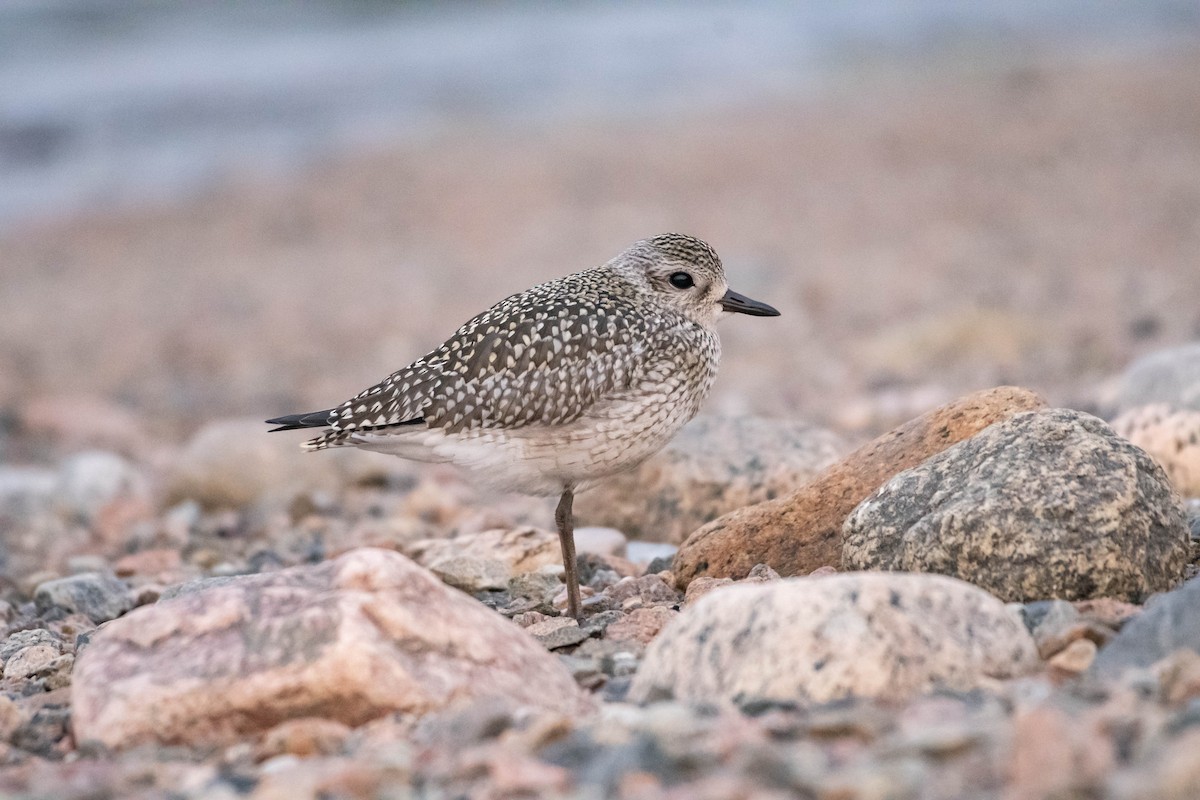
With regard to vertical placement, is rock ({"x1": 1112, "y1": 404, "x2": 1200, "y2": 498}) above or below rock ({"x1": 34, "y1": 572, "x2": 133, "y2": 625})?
above

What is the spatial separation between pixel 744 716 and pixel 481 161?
1707 cm

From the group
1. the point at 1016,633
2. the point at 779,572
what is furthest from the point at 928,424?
the point at 1016,633

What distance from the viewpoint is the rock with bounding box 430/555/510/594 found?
6207 millimetres

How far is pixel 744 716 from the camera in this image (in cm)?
395

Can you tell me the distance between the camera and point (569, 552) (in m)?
5.81

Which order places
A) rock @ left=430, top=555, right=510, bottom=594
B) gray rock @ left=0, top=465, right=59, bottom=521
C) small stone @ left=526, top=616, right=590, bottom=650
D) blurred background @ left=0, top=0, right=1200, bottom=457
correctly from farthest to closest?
blurred background @ left=0, top=0, right=1200, bottom=457, gray rock @ left=0, top=465, right=59, bottom=521, rock @ left=430, top=555, right=510, bottom=594, small stone @ left=526, top=616, right=590, bottom=650

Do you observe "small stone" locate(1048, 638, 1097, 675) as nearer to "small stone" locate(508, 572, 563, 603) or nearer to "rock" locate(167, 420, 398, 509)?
"small stone" locate(508, 572, 563, 603)

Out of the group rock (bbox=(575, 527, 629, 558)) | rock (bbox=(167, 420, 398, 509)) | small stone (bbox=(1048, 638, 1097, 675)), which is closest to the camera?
small stone (bbox=(1048, 638, 1097, 675))

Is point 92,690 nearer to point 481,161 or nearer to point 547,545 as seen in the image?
point 547,545

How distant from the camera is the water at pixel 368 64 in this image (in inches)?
898

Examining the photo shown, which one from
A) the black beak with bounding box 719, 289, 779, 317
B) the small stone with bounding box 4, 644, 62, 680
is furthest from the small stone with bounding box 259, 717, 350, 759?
the black beak with bounding box 719, 289, 779, 317

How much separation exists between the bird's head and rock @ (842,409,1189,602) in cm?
182

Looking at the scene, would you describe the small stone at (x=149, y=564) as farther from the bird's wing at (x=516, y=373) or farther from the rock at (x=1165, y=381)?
the rock at (x=1165, y=381)

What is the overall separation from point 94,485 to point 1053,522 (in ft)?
22.6
